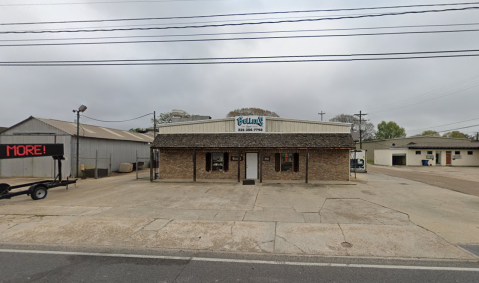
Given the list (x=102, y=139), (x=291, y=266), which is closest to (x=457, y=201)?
(x=291, y=266)

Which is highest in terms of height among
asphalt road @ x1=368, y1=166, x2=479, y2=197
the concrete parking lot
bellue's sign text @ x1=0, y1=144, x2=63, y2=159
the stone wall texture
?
bellue's sign text @ x1=0, y1=144, x2=63, y2=159

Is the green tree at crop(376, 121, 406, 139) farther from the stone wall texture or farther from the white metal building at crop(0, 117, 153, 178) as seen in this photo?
the white metal building at crop(0, 117, 153, 178)

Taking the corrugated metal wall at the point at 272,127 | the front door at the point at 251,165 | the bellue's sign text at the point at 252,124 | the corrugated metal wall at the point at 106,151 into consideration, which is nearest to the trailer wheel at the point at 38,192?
the corrugated metal wall at the point at 272,127

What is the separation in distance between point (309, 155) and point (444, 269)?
38.1ft

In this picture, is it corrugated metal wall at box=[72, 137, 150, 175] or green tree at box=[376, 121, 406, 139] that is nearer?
corrugated metal wall at box=[72, 137, 150, 175]

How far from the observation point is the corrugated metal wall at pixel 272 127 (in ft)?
52.9

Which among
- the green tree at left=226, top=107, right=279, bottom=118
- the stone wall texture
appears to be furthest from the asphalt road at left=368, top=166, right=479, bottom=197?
the green tree at left=226, top=107, right=279, bottom=118

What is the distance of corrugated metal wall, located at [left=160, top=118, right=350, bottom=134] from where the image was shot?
1611 cm

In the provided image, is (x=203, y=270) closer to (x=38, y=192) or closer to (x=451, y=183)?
(x=38, y=192)

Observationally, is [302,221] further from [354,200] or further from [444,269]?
[354,200]

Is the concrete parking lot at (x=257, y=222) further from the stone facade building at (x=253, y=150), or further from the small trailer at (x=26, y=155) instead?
the stone facade building at (x=253, y=150)

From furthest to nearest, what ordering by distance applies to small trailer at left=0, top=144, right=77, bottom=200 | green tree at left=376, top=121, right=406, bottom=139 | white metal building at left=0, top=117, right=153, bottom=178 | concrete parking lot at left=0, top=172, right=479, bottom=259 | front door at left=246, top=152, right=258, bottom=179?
green tree at left=376, top=121, right=406, bottom=139, white metal building at left=0, top=117, right=153, bottom=178, front door at left=246, top=152, right=258, bottom=179, small trailer at left=0, top=144, right=77, bottom=200, concrete parking lot at left=0, top=172, right=479, bottom=259

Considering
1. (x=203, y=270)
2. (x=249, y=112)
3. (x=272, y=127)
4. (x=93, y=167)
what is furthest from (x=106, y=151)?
(x=249, y=112)

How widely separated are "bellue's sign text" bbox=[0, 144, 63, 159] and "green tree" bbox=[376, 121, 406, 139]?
8015 cm
